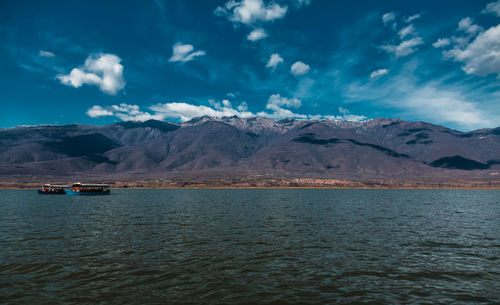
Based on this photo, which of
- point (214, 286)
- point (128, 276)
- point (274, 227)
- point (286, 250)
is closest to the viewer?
point (214, 286)

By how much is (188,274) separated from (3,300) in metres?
13.2

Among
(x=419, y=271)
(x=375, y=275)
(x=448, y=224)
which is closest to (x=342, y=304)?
(x=375, y=275)

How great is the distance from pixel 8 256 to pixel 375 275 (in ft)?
128

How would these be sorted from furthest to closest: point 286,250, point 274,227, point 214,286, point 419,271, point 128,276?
point 274,227, point 286,250, point 419,271, point 128,276, point 214,286

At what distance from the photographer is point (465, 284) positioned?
23.2 m

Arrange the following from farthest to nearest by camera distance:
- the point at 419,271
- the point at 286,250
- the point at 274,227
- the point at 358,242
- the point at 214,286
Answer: the point at 274,227 < the point at 358,242 < the point at 286,250 < the point at 419,271 < the point at 214,286

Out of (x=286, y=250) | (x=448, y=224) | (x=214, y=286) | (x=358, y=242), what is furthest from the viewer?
(x=448, y=224)

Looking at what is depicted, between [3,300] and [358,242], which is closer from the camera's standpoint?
[3,300]

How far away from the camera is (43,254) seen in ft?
104

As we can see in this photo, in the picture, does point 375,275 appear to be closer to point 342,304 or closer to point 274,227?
point 342,304

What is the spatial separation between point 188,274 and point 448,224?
183 feet

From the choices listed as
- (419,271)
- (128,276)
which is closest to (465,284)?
(419,271)

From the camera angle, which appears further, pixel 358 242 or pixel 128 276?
pixel 358 242

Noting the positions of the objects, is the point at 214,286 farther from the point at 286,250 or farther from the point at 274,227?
the point at 274,227
